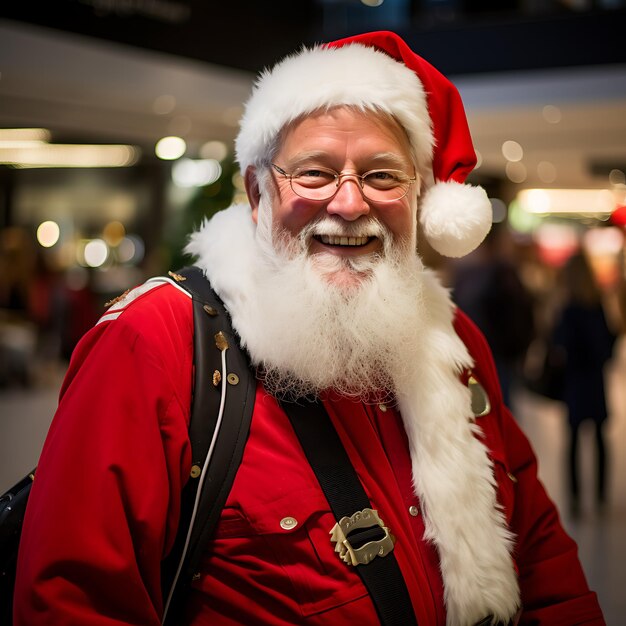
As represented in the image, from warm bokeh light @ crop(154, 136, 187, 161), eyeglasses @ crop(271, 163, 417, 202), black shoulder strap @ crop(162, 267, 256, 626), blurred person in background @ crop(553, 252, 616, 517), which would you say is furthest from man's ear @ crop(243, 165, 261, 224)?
warm bokeh light @ crop(154, 136, 187, 161)

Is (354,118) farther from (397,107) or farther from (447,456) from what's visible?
(447,456)

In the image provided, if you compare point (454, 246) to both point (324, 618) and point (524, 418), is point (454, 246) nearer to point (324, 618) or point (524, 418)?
point (324, 618)

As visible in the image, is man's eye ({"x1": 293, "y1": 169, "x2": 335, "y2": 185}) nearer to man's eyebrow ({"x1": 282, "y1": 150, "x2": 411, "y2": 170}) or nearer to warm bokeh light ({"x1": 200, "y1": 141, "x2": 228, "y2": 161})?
man's eyebrow ({"x1": 282, "y1": 150, "x2": 411, "y2": 170})

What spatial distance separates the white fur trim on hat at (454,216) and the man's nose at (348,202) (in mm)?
277

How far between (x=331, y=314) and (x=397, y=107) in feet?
1.60

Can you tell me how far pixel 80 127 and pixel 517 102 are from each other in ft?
15.2

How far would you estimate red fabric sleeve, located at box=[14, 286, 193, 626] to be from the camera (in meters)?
1.30

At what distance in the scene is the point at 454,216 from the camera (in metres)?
1.86

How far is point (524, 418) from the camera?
8.32m

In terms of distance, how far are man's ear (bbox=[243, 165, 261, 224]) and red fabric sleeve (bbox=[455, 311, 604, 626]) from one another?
2.00 ft

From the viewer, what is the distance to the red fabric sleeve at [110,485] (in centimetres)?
130

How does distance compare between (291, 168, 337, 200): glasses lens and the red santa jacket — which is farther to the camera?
(291, 168, 337, 200): glasses lens

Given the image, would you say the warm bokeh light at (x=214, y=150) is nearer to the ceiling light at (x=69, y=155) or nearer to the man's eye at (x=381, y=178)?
the ceiling light at (x=69, y=155)

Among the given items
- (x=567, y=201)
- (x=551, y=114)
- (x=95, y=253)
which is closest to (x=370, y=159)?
(x=551, y=114)
